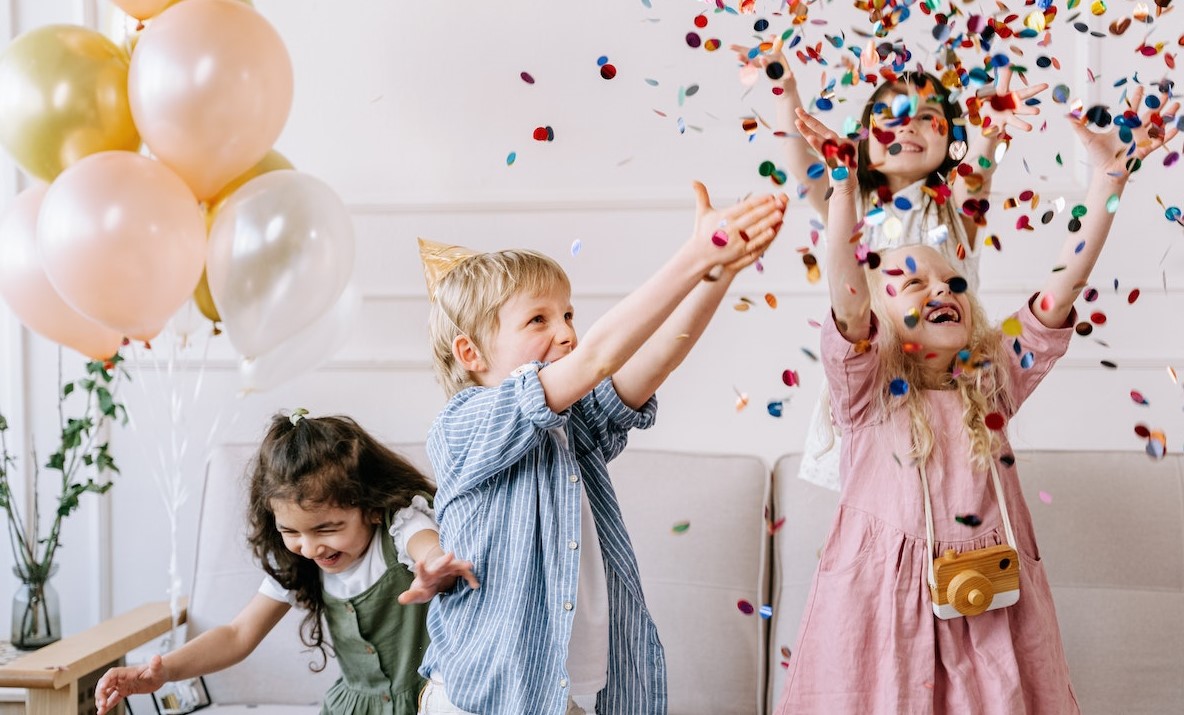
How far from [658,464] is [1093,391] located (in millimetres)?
986

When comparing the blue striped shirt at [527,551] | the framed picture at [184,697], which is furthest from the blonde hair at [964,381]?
the framed picture at [184,697]

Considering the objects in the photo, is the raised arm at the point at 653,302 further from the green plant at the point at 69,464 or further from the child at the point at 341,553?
the green plant at the point at 69,464

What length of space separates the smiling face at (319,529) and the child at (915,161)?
0.84 meters

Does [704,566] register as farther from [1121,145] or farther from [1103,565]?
[1121,145]

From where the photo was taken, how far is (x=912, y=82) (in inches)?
69.9

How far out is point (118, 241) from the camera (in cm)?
182

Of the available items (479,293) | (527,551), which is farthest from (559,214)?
(527,551)

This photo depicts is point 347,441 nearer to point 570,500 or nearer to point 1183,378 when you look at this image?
point 570,500

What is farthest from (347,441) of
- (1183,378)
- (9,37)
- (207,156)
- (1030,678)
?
(1183,378)

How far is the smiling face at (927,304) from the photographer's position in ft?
5.65

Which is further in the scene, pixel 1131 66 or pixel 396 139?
pixel 396 139

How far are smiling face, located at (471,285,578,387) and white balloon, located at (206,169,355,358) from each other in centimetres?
54

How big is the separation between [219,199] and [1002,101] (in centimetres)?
138

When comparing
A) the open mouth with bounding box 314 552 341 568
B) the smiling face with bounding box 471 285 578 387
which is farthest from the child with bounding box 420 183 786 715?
the open mouth with bounding box 314 552 341 568
